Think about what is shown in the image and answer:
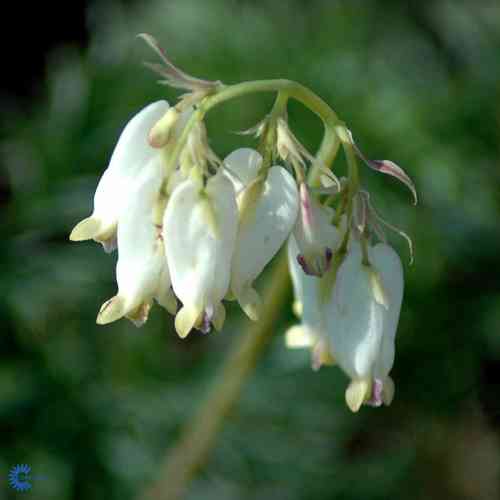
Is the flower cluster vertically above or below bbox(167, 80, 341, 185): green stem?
below

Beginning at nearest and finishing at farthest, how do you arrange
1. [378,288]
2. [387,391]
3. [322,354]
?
1. [378,288]
2. [387,391]
3. [322,354]

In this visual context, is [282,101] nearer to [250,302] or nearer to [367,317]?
[250,302]

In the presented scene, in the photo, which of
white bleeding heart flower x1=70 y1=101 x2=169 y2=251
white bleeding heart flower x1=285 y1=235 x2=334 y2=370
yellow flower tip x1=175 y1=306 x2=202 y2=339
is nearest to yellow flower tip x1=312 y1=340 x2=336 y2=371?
white bleeding heart flower x1=285 y1=235 x2=334 y2=370

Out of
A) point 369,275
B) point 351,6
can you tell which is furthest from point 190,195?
point 351,6

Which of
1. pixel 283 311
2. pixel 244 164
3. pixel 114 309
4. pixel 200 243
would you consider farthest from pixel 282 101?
pixel 283 311

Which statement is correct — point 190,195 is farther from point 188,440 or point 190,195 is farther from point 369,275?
point 188,440

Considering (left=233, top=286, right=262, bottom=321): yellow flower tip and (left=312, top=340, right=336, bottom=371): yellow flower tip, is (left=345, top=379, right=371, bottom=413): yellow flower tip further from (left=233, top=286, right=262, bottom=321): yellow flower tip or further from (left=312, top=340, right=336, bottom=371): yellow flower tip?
(left=233, top=286, right=262, bottom=321): yellow flower tip
